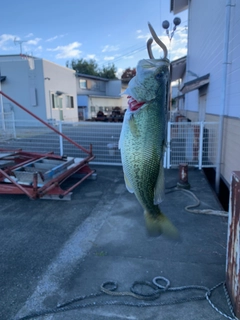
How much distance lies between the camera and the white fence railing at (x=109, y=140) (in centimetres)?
651

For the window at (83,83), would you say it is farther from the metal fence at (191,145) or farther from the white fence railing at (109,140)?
the metal fence at (191,145)

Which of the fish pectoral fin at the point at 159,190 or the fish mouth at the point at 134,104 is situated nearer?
the fish mouth at the point at 134,104

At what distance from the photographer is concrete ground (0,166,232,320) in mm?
2086

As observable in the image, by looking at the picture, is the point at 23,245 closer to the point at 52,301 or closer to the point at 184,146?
the point at 52,301

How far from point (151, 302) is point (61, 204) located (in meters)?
2.71

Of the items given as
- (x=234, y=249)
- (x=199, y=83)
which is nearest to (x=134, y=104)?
(x=234, y=249)

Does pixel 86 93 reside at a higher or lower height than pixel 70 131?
higher

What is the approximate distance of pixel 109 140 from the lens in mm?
7441

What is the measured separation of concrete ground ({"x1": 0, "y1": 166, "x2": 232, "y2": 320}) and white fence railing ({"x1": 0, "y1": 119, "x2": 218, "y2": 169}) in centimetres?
221

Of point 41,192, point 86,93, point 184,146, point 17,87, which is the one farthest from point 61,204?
point 86,93

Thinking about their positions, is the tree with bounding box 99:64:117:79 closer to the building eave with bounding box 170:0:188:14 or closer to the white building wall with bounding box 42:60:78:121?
the white building wall with bounding box 42:60:78:121

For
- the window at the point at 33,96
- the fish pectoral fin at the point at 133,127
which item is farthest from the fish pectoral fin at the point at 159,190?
the window at the point at 33,96

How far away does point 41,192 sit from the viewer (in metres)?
4.09

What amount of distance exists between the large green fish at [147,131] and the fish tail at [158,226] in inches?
1.6
